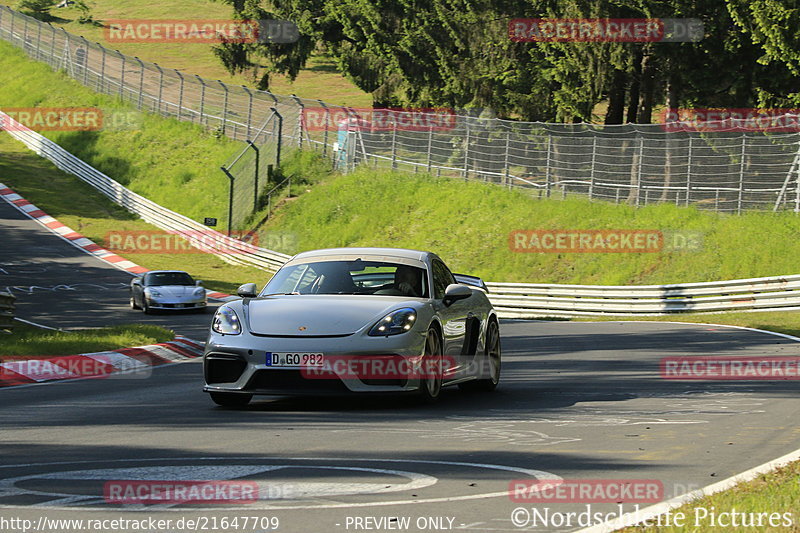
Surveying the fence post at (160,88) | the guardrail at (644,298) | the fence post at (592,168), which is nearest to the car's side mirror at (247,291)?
the guardrail at (644,298)

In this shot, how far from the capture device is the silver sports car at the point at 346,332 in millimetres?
10109

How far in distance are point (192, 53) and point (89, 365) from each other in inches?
3722

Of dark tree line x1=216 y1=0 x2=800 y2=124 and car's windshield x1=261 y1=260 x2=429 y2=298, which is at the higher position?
dark tree line x1=216 y1=0 x2=800 y2=124

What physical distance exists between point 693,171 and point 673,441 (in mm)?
27592

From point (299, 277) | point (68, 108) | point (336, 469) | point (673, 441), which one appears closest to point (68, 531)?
point (336, 469)

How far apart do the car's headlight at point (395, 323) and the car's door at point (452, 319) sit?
70 centimetres

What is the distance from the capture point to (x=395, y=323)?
1044 centimetres

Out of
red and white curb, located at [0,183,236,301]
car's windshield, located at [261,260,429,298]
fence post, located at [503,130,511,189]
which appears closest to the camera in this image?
car's windshield, located at [261,260,429,298]

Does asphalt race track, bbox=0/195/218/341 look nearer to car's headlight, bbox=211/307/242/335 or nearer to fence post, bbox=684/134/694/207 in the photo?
car's headlight, bbox=211/307/242/335

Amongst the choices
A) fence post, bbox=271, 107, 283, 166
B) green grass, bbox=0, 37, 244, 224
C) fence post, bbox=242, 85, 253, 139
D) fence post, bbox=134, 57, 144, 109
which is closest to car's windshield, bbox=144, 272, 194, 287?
green grass, bbox=0, 37, 244, 224

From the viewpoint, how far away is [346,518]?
574 centimetres

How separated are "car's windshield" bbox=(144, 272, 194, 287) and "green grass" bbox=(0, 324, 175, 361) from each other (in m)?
9.67

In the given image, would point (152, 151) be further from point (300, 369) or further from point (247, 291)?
point (300, 369)

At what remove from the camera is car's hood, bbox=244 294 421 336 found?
1027cm
